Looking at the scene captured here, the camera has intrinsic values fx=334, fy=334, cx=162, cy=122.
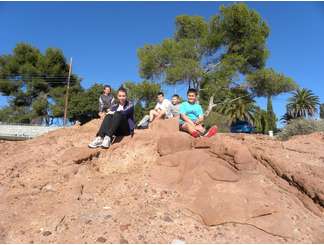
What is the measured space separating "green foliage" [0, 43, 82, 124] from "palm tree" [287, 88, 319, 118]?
2595cm

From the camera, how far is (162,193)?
12.7 ft

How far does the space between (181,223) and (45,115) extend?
27.6m

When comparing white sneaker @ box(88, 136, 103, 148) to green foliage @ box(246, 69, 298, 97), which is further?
green foliage @ box(246, 69, 298, 97)

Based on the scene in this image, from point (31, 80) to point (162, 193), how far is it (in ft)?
92.0

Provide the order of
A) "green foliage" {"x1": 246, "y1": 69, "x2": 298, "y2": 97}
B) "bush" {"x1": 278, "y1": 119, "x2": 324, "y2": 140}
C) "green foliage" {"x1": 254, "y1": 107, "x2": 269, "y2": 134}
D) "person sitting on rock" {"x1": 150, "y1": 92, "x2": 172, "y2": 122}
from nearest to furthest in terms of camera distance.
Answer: "person sitting on rock" {"x1": 150, "y1": 92, "x2": 172, "y2": 122} → "bush" {"x1": 278, "y1": 119, "x2": 324, "y2": 140} → "green foliage" {"x1": 246, "y1": 69, "x2": 298, "y2": 97} → "green foliage" {"x1": 254, "y1": 107, "x2": 269, "y2": 134}

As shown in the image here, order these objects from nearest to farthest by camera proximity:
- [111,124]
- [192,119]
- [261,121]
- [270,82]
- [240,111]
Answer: [111,124], [192,119], [270,82], [240,111], [261,121]

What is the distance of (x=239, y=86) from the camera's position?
69.7ft

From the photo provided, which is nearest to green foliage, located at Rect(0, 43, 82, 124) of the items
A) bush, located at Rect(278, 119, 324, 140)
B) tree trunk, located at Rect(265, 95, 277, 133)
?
bush, located at Rect(278, 119, 324, 140)

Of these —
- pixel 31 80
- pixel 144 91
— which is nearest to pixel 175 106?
pixel 144 91

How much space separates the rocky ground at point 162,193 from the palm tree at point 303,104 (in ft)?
122

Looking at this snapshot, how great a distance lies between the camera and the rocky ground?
3205mm

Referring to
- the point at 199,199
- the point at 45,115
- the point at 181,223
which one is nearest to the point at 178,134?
the point at 199,199

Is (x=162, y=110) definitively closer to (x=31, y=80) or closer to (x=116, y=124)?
(x=116, y=124)

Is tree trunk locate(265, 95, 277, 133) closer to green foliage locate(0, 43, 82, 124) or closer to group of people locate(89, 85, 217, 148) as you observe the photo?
green foliage locate(0, 43, 82, 124)
